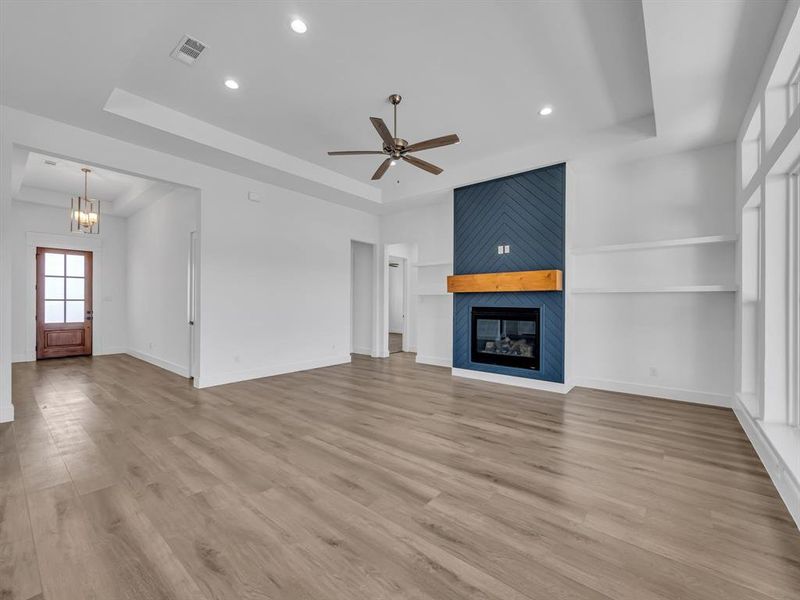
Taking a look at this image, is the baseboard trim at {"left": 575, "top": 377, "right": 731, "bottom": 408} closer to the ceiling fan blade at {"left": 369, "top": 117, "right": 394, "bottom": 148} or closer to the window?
the ceiling fan blade at {"left": 369, "top": 117, "right": 394, "bottom": 148}

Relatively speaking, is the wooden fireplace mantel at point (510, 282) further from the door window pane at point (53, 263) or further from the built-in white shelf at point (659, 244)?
the door window pane at point (53, 263)

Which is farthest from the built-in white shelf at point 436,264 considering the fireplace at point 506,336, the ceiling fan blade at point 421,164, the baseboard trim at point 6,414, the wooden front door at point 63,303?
the wooden front door at point 63,303

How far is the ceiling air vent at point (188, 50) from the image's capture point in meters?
2.78

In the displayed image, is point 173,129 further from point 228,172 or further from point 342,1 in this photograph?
point 342,1

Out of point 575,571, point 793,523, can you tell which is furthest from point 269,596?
point 793,523

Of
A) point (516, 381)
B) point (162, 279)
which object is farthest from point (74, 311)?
point (516, 381)

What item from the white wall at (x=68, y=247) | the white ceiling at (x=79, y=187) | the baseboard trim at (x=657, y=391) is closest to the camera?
the baseboard trim at (x=657, y=391)

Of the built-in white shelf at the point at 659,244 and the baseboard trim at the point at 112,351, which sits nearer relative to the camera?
the built-in white shelf at the point at 659,244

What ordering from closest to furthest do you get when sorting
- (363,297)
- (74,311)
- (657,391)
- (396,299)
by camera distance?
(657,391), (74,311), (363,297), (396,299)

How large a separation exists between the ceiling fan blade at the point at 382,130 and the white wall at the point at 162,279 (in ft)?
9.89

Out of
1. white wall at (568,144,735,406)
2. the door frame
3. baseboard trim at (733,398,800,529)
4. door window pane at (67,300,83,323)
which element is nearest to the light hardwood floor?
baseboard trim at (733,398,800,529)

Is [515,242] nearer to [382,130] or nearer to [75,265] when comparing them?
[382,130]

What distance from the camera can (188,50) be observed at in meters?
2.88

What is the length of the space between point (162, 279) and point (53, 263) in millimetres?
2866
